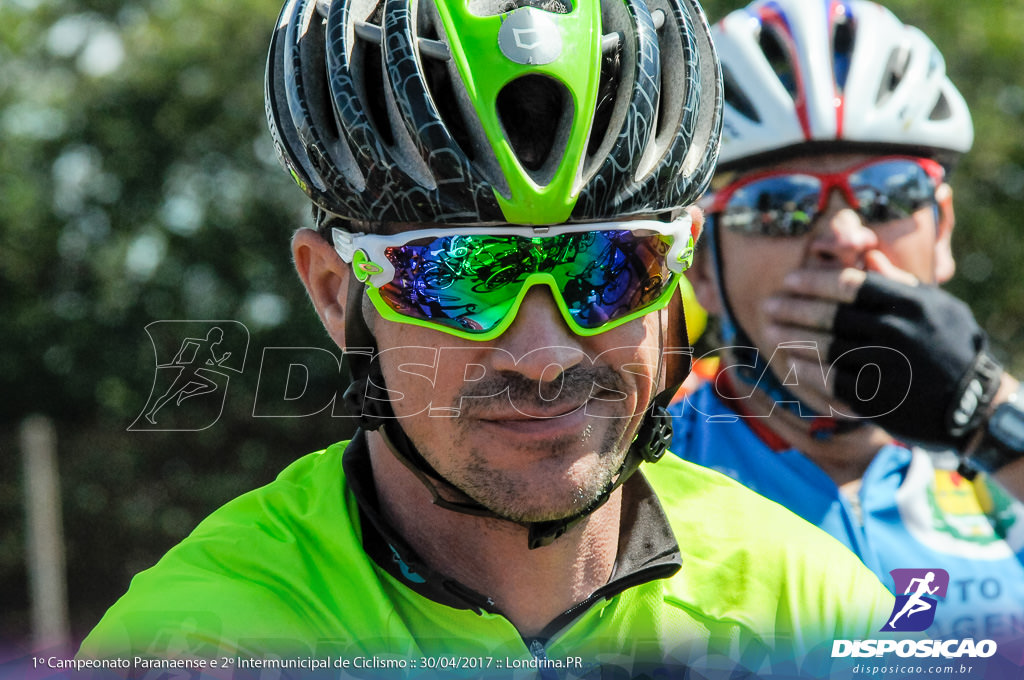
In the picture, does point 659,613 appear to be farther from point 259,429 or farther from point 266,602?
point 259,429

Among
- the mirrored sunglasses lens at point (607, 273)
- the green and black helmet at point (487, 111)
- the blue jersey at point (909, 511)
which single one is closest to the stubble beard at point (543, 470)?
the mirrored sunglasses lens at point (607, 273)

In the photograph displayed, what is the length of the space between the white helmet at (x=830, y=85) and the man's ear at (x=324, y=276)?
6.48 ft

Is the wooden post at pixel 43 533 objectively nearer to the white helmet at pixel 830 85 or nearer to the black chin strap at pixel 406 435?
the white helmet at pixel 830 85

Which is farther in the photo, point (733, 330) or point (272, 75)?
point (733, 330)

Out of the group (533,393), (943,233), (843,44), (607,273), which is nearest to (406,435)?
(533,393)

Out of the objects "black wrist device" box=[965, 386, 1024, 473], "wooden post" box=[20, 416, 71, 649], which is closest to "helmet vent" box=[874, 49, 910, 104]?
"black wrist device" box=[965, 386, 1024, 473]

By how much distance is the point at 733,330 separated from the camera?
4180mm

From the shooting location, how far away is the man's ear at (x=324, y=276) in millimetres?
2584

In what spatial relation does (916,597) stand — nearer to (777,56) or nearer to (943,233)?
(943,233)

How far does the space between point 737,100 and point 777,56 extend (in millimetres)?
330

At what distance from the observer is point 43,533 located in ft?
32.4

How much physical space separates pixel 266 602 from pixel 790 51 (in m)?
3.04

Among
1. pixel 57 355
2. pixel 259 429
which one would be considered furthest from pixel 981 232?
pixel 57 355

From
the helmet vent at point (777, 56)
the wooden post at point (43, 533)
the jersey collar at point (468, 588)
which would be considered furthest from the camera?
the wooden post at point (43, 533)
